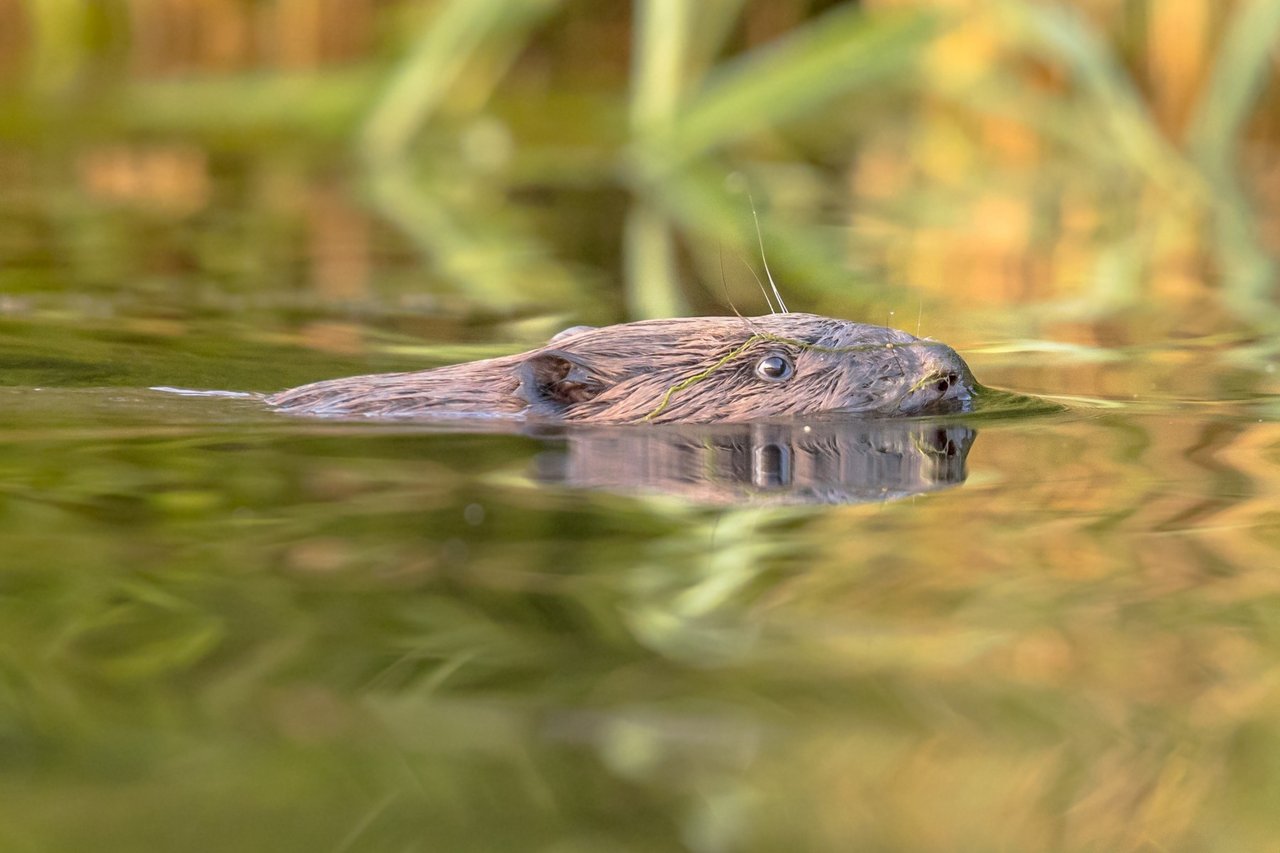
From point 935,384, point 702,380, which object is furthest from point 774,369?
point 935,384

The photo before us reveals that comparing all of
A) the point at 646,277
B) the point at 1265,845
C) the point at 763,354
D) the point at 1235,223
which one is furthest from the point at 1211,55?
the point at 1265,845

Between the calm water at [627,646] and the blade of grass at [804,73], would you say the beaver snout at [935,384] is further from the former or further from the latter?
the blade of grass at [804,73]

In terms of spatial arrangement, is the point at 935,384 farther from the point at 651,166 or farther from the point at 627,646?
the point at 651,166

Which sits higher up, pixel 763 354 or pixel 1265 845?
pixel 763 354

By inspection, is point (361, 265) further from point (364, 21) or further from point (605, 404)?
point (364, 21)

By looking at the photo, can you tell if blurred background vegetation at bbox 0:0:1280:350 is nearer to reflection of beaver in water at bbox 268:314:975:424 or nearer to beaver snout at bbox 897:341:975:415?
reflection of beaver in water at bbox 268:314:975:424
